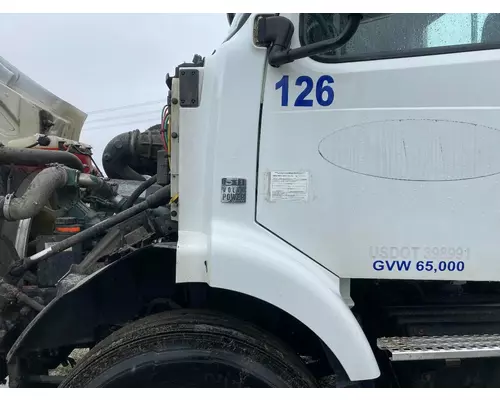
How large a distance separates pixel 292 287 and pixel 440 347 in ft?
2.20

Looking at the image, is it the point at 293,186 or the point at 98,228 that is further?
the point at 98,228

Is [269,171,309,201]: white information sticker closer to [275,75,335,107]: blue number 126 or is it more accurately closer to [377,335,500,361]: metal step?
[275,75,335,107]: blue number 126

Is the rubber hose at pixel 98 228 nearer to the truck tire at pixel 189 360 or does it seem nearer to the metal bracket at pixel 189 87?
the metal bracket at pixel 189 87

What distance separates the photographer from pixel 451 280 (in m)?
2.02

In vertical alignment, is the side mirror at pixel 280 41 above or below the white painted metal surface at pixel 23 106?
below

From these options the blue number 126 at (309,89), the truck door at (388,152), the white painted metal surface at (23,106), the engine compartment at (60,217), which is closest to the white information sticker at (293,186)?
the truck door at (388,152)

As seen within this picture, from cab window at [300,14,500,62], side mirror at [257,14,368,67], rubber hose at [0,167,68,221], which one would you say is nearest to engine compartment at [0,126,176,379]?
rubber hose at [0,167,68,221]

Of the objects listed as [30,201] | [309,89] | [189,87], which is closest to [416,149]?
[309,89]

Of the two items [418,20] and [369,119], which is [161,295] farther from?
[418,20]

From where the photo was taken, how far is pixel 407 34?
1978mm

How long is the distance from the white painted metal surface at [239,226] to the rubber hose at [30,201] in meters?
1.49

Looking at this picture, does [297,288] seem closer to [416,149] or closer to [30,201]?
[416,149]

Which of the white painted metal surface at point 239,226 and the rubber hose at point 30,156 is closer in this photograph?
the white painted metal surface at point 239,226

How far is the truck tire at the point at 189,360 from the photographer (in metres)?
1.88
